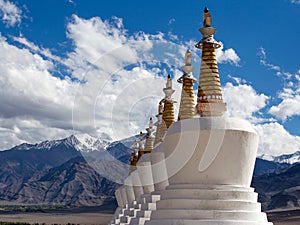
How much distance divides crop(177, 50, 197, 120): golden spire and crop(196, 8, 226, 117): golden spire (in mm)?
3610

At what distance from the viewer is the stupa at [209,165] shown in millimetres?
14211

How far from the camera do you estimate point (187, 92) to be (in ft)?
69.3

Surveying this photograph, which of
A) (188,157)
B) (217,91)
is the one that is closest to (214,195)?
(188,157)

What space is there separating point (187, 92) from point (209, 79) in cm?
445

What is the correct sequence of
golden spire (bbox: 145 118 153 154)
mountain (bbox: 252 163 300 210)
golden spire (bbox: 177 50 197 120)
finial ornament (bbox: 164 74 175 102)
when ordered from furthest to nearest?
mountain (bbox: 252 163 300 210), golden spire (bbox: 145 118 153 154), finial ornament (bbox: 164 74 175 102), golden spire (bbox: 177 50 197 120)

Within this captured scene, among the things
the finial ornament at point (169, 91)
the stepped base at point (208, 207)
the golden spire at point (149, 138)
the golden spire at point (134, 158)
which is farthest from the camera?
the golden spire at point (134, 158)

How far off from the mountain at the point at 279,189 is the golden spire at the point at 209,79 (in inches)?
4090

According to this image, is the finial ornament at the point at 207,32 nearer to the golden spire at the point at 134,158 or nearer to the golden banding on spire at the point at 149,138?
the golden banding on spire at the point at 149,138

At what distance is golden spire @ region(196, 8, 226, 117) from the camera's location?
16328mm

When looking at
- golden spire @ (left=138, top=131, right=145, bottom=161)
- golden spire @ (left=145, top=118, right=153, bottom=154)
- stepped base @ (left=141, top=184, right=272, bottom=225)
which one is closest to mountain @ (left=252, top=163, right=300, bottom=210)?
golden spire @ (left=138, top=131, right=145, bottom=161)

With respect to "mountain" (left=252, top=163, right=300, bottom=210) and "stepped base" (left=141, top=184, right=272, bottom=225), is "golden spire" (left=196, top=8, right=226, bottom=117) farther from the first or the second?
"mountain" (left=252, top=163, right=300, bottom=210)

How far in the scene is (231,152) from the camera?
15078 mm

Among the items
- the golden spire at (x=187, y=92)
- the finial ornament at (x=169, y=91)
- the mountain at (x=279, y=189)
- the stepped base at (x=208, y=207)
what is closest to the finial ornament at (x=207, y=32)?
the golden spire at (x=187, y=92)

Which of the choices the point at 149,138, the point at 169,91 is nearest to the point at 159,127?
the point at 169,91
